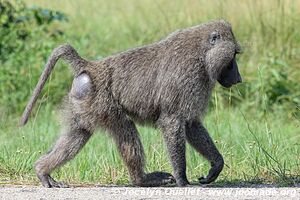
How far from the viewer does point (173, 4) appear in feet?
47.6

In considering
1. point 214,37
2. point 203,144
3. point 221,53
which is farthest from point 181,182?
point 214,37

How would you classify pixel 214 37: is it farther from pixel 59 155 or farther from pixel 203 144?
pixel 59 155

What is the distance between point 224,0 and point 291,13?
1.05 metres

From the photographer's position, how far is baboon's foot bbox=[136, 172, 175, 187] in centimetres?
719

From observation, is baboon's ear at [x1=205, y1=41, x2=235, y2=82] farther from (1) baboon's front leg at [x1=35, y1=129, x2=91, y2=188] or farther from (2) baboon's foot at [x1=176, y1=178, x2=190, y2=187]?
(1) baboon's front leg at [x1=35, y1=129, x2=91, y2=188]

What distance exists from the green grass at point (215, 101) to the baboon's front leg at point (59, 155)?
0.79ft

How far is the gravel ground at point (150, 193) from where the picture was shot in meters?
6.34

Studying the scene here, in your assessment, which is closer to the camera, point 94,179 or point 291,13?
point 94,179

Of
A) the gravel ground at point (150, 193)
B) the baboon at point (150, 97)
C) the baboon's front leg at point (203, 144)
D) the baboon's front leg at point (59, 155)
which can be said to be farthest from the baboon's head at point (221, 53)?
the baboon's front leg at point (59, 155)

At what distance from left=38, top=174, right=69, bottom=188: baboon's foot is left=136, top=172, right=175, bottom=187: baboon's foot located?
583mm

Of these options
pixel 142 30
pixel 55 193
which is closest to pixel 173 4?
pixel 142 30

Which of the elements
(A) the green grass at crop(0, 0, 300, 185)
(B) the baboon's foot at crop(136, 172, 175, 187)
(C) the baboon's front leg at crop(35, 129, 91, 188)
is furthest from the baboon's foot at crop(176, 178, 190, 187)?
(C) the baboon's front leg at crop(35, 129, 91, 188)

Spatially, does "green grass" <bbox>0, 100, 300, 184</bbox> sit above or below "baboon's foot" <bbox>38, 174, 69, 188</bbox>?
below

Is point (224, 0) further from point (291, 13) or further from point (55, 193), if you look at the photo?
point (55, 193)
